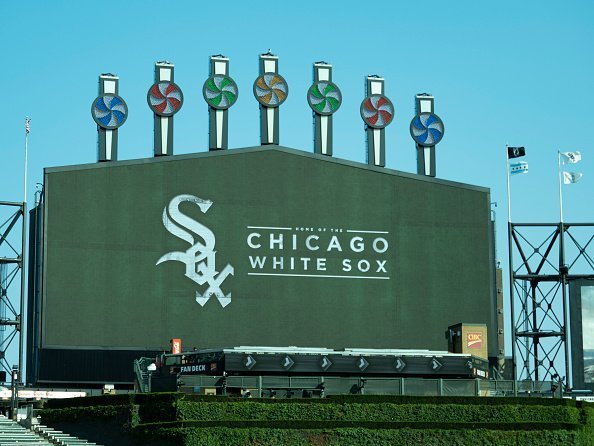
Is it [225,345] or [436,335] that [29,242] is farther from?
[436,335]

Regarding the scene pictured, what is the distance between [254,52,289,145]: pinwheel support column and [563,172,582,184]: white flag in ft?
81.8

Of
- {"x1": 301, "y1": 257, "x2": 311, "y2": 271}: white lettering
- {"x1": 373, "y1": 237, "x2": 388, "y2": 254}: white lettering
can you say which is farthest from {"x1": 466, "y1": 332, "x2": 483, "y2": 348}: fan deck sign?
{"x1": 301, "y1": 257, "x2": 311, "y2": 271}: white lettering

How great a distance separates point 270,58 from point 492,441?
37.5 meters

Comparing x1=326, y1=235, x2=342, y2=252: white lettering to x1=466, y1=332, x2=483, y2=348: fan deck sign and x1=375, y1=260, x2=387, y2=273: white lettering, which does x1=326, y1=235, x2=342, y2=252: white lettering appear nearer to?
x1=375, y1=260, x2=387, y2=273: white lettering

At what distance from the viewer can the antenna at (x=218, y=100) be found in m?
89.1

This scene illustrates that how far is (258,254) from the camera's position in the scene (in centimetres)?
8719

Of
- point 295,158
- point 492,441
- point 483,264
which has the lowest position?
point 492,441

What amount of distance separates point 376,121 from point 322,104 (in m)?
4.38

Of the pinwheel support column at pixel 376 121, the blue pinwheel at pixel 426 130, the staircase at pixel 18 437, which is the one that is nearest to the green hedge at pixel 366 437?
the staircase at pixel 18 437

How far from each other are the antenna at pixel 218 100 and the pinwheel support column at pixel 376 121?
1006 centimetres

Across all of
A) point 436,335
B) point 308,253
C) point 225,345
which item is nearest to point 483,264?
point 436,335

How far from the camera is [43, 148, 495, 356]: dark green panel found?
3295 inches

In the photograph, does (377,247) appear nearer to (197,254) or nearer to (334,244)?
(334,244)

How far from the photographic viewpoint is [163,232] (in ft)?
281
